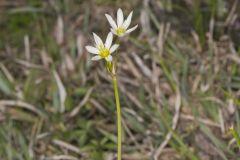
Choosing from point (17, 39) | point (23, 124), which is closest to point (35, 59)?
point (17, 39)

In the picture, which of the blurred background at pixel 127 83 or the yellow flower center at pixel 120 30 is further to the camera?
the blurred background at pixel 127 83

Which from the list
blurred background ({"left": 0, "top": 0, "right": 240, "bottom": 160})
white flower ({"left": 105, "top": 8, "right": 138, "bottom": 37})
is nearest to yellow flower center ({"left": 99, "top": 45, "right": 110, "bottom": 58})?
white flower ({"left": 105, "top": 8, "right": 138, "bottom": 37})

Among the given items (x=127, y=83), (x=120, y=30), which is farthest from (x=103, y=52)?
(x=127, y=83)

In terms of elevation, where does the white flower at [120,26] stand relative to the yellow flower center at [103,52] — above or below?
above

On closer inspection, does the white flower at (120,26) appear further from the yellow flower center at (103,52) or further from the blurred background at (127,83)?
the blurred background at (127,83)

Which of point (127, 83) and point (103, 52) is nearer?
point (103, 52)

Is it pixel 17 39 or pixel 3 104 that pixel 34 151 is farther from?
pixel 17 39

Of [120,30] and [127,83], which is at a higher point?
[120,30]

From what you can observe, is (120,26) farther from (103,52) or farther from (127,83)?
(127,83)

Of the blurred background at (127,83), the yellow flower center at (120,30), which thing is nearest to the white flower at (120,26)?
the yellow flower center at (120,30)
